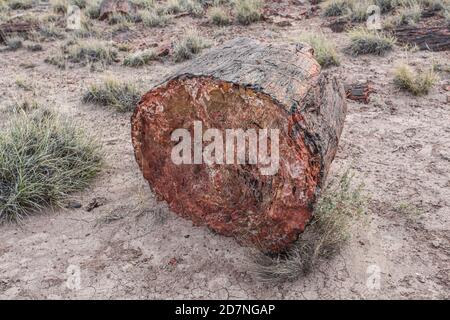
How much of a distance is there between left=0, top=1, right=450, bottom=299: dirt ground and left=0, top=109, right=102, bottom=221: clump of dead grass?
0.12 m

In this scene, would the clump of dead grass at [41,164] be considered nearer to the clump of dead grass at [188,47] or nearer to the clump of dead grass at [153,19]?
the clump of dead grass at [188,47]

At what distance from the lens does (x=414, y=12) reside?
7922 mm

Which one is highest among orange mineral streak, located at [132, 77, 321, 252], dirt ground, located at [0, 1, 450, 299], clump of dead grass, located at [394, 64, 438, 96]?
orange mineral streak, located at [132, 77, 321, 252]

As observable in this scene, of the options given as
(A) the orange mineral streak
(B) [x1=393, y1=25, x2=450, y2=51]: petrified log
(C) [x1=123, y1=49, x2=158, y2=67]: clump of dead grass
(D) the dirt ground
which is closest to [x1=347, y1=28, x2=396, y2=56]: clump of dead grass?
(B) [x1=393, y1=25, x2=450, y2=51]: petrified log

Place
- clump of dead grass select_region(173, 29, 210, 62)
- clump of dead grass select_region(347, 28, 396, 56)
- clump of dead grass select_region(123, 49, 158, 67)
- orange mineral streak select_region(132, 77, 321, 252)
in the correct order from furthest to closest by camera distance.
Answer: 1. clump of dead grass select_region(173, 29, 210, 62)
2. clump of dead grass select_region(123, 49, 158, 67)
3. clump of dead grass select_region(347, 28, 396, 56)
4. orange mineral streak select_region(132, 77, 321, 252)

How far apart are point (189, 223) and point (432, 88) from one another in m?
3.94

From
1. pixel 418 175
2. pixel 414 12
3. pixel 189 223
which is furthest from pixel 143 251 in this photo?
pixel 414 12

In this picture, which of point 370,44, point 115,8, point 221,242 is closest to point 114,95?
point 221,242

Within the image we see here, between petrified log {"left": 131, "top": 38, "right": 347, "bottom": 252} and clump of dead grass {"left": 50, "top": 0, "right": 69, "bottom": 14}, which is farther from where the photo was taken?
clump of dead grass {"left": 50, "top": 0, "right": 69, "bottom": 14}

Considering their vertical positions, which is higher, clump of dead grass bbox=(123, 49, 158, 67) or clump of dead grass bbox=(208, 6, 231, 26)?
clump of dead grass bbox=(208, 6, 231, 26)

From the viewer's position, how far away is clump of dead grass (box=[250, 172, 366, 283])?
2.87 m

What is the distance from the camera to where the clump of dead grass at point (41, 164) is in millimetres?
3629

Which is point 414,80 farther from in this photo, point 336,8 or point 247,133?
point 336,8

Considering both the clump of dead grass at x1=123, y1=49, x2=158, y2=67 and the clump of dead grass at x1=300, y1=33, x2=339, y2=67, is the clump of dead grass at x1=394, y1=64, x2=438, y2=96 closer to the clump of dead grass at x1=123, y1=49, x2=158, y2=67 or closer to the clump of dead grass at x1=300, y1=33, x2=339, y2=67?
the clump of dead grass at x1=300, y1=33, x2=339, y2=67
